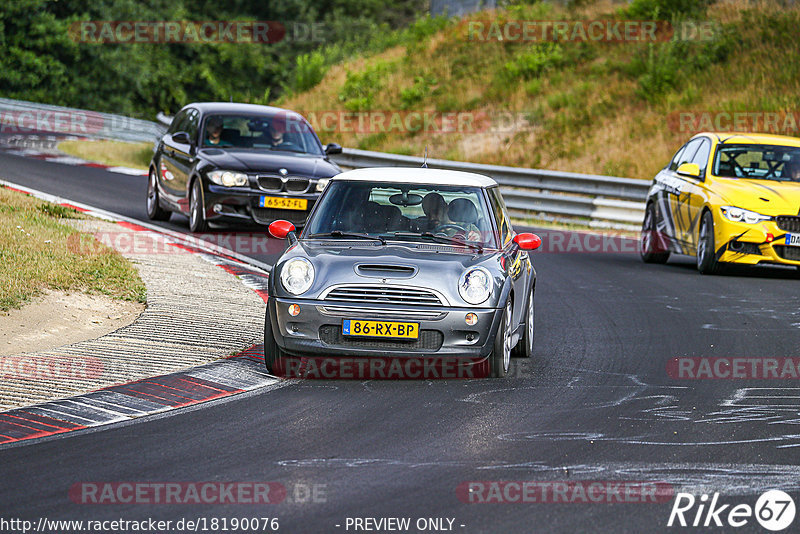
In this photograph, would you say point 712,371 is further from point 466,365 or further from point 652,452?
point 652,452

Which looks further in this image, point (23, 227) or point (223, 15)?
point (223, 15)

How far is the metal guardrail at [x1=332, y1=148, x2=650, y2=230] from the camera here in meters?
22.7

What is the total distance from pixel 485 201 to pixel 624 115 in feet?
65.2

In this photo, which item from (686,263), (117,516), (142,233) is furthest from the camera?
(686,263)

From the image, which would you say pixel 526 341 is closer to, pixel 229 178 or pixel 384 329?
pixel 384 329

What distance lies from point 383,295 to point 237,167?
8.37 meters

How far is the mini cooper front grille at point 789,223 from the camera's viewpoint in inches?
603

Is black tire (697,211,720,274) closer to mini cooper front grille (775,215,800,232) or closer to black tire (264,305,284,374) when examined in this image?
mini cooper front grille (775,215,800,232)

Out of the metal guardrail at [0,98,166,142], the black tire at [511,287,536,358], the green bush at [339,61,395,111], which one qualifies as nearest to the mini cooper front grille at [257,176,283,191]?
the black tire at [511,287,536,358]

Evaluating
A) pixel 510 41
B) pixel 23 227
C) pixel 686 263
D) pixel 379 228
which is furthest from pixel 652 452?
pixel 510 41

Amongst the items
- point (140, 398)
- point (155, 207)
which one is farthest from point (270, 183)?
point (140, 398)

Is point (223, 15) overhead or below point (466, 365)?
overhead

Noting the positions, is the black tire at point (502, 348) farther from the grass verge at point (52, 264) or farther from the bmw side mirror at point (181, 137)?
the bmw side mirror at point (181, 137)

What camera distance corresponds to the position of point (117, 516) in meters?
5.62
